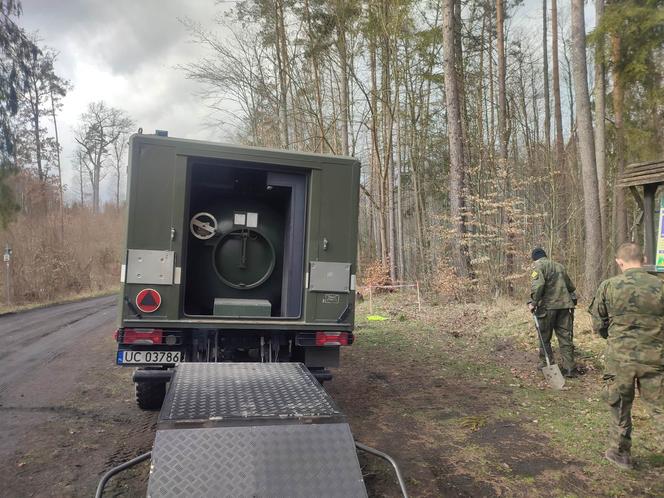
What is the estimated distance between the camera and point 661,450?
4246 mm

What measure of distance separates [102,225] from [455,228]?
31837 millimetres

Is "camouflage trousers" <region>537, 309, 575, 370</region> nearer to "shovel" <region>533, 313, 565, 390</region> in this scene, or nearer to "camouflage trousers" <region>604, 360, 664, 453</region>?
"shovel" <region>533, 313, 565, 390</region>

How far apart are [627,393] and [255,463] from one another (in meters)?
3.06

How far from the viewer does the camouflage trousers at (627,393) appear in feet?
12.5

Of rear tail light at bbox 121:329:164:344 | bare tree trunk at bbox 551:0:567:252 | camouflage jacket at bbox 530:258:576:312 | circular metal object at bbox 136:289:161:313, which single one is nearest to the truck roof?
circular metal object at bbox 136:289:161:313

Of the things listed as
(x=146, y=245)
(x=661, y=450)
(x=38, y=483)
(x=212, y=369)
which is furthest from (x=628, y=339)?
(x=38, y=483)

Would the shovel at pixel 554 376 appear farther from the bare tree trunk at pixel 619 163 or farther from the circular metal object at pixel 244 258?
the bare tree trunk at pixel 619 163

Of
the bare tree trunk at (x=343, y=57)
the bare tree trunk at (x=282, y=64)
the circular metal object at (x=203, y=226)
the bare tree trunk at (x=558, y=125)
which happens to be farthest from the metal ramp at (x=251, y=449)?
the bare tree trunk at (x=282, y=64)

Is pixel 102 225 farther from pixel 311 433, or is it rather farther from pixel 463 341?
pixel 311 433

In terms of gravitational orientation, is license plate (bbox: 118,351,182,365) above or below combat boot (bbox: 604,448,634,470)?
above

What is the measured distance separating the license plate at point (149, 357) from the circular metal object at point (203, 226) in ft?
5.28

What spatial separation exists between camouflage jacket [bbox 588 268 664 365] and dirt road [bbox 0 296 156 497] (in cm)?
419

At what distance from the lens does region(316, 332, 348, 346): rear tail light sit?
5145mm

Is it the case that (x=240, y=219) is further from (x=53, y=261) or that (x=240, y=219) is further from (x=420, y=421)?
(x=53, y=261)
